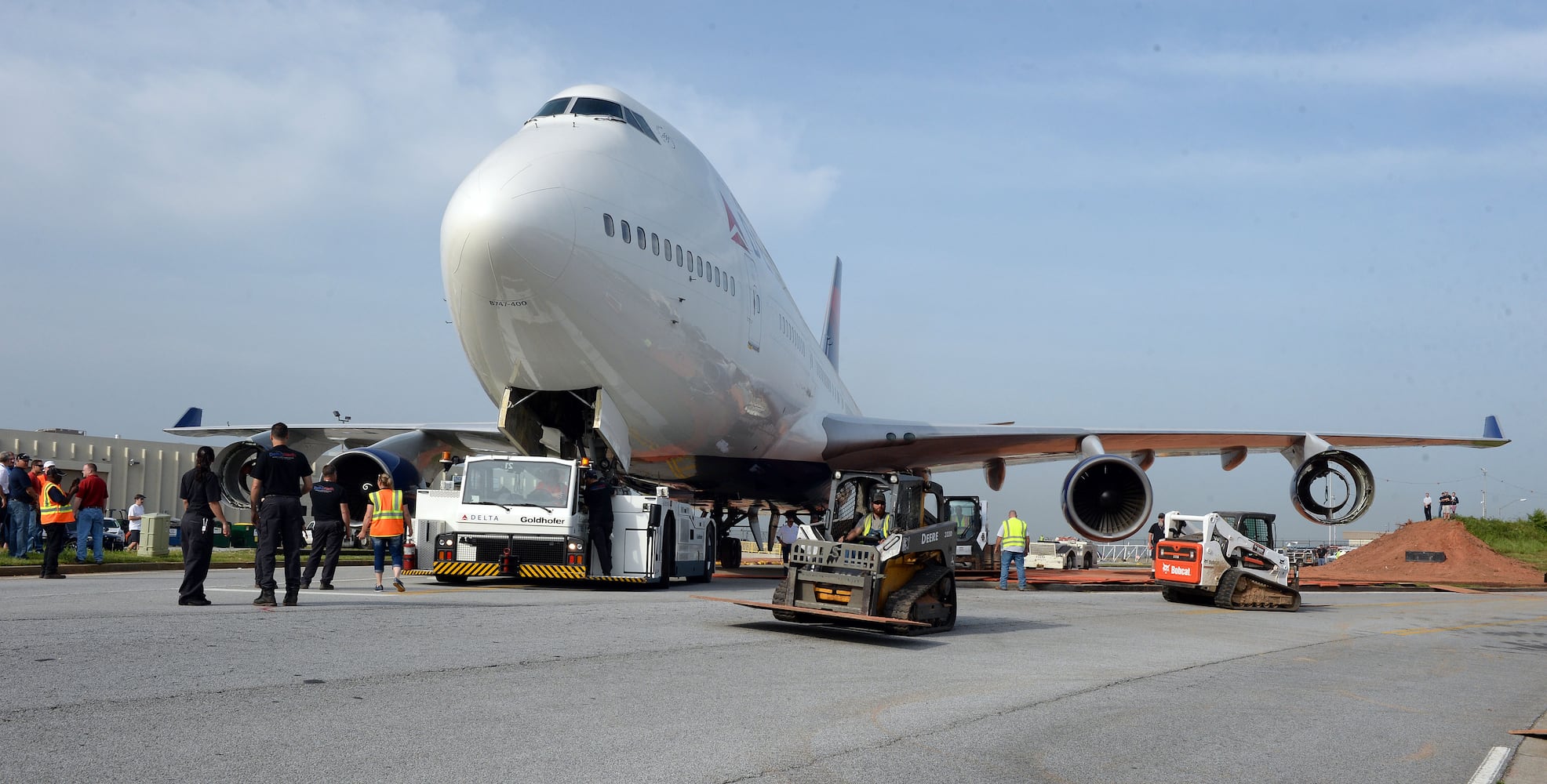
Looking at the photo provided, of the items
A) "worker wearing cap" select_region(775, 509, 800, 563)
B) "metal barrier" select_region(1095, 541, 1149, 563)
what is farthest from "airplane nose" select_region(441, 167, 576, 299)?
"metal barrier" select_region(1095, 541, 1149, 563)

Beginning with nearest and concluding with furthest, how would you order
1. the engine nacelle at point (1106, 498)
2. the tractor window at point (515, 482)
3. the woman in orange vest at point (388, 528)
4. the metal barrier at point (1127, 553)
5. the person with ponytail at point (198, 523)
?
the person with ponytail at point (198, 523), the woman in orange vest at point (388, 528), the tractor window at point (515, 482), the engine nacelle at point (1106, 498), the metal barrier at point (1127, 553)

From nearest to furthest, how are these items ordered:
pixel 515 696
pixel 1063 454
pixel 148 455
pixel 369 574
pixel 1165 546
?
pixel 515 696 < pixel 1165 546 < pixel 369 574 < pixel 1063 454 < pixel 148 455

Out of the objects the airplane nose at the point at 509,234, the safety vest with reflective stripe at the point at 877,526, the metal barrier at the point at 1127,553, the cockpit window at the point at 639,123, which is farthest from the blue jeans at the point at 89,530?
the metal barrier at the point at 1127,553

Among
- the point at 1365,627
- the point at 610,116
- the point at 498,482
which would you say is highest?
the point at 610,116

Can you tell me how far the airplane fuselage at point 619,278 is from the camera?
41.7 feet

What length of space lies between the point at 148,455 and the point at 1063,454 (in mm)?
39038

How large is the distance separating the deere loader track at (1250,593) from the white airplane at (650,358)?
1.80m

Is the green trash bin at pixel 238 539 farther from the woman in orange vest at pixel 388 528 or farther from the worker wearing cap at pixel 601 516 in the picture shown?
the worker wearing cap at pixel 601 516

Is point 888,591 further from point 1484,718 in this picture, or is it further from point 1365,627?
point 1365,627

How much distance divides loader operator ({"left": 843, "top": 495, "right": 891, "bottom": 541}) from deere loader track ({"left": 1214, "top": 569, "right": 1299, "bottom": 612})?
8.06 metres

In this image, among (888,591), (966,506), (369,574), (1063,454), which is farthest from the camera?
(966,506)

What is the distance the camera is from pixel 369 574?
17984mm

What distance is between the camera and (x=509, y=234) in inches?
489

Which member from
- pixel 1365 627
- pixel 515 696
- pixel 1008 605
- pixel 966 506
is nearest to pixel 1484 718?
pixel 515 696
